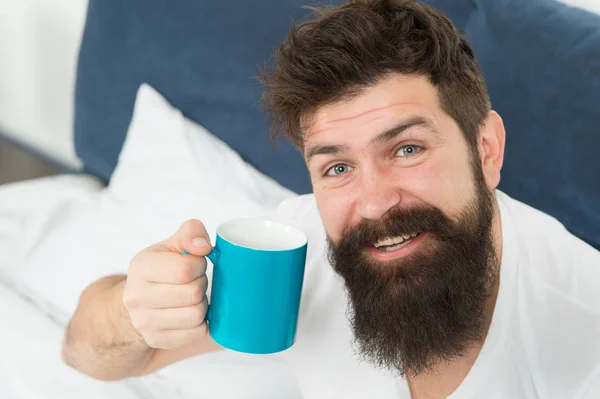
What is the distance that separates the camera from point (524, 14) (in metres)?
1.26

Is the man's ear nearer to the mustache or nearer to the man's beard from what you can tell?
the man's beard

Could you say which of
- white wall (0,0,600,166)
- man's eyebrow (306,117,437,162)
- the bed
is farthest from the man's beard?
white wall (0,0,600,166)

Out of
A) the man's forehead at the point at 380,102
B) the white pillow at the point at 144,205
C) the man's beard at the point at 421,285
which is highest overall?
the man's forehead at the point at 380,102

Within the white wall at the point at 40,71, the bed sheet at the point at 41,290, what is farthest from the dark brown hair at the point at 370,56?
the white wall at the point at 40,71

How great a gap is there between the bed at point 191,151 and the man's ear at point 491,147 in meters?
0.12

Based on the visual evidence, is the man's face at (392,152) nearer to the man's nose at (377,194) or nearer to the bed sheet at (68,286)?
the man's nose at (377,194)

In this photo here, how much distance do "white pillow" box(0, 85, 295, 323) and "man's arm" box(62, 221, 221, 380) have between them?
0.38 metres

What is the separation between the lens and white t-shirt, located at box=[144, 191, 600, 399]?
103 centimetres

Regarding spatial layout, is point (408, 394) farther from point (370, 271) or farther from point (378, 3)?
point (378, 3)

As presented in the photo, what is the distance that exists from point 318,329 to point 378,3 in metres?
0.55

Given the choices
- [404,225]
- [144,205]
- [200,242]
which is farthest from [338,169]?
[144,205]

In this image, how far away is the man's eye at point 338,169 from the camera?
3.49 feet

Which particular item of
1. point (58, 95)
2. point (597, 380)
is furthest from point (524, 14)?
point (58, 95)

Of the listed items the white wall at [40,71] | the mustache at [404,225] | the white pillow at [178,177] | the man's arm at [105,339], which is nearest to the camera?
the mustache at [404,225]
